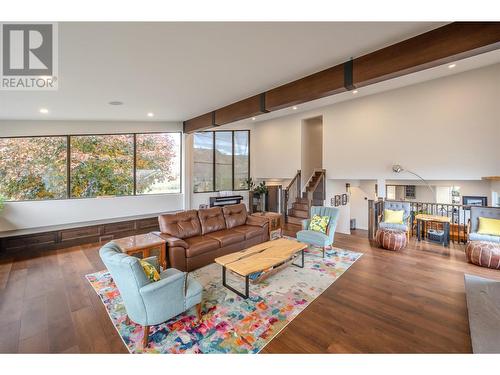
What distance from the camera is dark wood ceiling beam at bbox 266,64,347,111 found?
10.5 ft

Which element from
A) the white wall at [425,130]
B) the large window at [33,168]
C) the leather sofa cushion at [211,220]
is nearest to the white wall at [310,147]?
the white wall at [425,130]

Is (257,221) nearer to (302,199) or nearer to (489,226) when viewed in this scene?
(302,199)

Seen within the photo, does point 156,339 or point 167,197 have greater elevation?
point 167,197

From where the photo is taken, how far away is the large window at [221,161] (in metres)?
8.11

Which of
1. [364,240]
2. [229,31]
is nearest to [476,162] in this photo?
[364,240]

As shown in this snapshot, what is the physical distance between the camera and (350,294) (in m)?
3.13

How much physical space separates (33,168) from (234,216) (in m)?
4.87

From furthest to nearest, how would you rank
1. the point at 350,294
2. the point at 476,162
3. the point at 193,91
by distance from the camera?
the point at 476,162, the point at 193,91, the point at 350,294

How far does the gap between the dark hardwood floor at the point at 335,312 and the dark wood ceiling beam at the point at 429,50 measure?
288cm

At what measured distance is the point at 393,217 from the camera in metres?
5.53

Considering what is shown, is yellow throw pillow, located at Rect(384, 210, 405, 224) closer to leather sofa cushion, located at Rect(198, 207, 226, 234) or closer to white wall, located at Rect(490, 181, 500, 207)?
white wall, located at Rect(490, 181, 500, 207)

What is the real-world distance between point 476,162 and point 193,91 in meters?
6.44

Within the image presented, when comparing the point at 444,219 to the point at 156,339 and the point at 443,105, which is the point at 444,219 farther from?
the point at 156,339

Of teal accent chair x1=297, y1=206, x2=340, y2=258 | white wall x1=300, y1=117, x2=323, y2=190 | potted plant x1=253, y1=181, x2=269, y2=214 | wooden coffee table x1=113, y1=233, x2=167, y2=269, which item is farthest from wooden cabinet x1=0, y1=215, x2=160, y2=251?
white wall x1=300, y1=117, x2=323, y2=190
